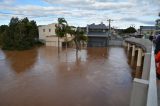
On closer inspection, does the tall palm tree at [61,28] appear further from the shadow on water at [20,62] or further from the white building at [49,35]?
the white building at [49,35]

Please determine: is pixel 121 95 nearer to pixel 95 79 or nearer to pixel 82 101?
pixel 82 101

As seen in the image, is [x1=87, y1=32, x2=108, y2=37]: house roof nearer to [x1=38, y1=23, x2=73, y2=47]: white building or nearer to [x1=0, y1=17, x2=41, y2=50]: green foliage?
[x1=38, y1=23, x2=73, y2=47]: white building

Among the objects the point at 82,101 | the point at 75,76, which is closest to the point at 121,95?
the point at 82,101

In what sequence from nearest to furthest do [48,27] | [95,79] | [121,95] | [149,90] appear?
[149,90] → [121,95] → [95,79] → [48,27]

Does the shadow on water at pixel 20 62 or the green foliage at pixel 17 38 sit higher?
the green foliage at pixel 17 38

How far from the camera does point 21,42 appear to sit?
38.3m

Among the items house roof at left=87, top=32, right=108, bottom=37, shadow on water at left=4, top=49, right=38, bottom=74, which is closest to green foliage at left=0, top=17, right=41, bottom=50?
shadow on water at left=4, top=49, right=38, bottom=74

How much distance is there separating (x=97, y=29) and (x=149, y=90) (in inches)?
1697

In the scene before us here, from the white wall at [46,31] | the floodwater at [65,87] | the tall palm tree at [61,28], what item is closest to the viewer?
the floodwater at [65,87]

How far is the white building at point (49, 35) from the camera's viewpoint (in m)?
44.3

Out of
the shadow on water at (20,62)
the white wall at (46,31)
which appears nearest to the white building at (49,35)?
the white wall at (46,31)

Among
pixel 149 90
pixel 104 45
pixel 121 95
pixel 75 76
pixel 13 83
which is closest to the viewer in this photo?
pixel 149 90

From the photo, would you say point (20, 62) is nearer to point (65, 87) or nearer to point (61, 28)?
point (61, 28)

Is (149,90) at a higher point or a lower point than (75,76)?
higher
